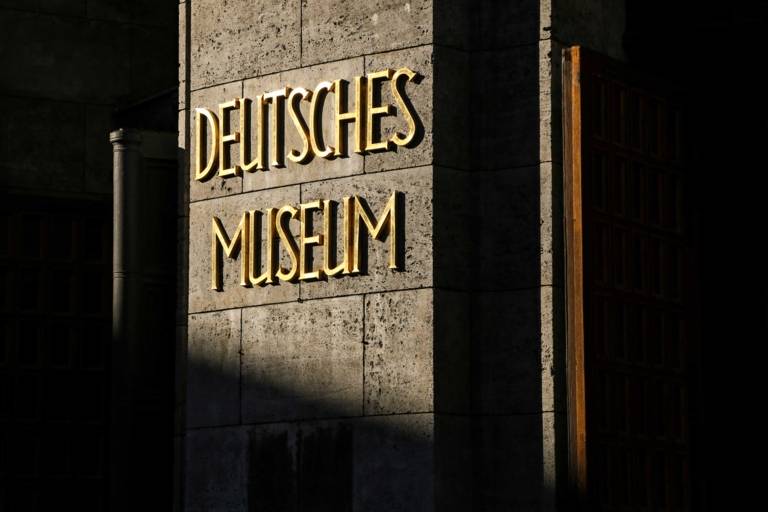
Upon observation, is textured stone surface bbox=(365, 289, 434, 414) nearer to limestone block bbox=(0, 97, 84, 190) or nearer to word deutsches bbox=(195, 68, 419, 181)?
word deutsches bbox=(195, 68, 419, 181)

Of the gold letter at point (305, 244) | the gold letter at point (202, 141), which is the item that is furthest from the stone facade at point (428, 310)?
the gold letter at point (202, 141)

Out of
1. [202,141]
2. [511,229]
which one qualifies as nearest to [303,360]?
[511,229]

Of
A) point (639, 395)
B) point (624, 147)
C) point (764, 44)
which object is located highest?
point (764, 44)

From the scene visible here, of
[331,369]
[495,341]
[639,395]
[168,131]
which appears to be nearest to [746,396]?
[639,395]

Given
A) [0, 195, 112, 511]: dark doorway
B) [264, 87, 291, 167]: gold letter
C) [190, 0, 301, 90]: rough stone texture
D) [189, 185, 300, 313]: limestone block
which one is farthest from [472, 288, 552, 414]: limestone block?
[0, 195, 112, 511]: dark doorway

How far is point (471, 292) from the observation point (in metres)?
18.0

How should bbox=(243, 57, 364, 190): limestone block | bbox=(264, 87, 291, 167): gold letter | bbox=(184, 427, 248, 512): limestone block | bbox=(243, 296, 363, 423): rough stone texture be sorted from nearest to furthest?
bbox=(243, 296, 363, 423): rough stone texture < bbox=(243, 57, 364, 190): limestone block < bbox=(184, 427, 248, 512): limestone block < bbox=(264, 87, 291, 167): gold letter

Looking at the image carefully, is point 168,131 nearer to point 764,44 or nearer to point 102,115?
point 102,115

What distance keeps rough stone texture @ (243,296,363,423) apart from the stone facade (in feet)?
0.06

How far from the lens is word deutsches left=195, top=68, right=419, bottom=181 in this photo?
59.4ft

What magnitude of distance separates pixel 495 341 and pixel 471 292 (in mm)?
536

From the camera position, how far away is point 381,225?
709 inches

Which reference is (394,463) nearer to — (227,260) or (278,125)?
(227,260)

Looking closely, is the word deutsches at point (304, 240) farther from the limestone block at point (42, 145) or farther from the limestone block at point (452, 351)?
the limestone block at point (42, 145)
